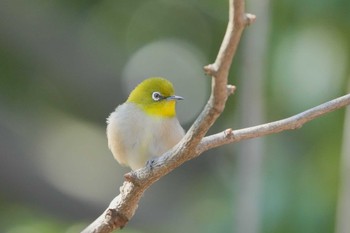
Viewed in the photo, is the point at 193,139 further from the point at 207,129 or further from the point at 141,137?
the point at 141,137

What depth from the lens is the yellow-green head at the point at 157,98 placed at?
13.1ft

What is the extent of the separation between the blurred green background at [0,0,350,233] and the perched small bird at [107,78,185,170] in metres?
1.25

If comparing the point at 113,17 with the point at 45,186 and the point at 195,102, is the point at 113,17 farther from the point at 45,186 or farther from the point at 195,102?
the point at 45,186

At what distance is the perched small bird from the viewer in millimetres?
3893

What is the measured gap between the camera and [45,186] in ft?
20.8

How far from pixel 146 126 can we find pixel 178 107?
117 inches

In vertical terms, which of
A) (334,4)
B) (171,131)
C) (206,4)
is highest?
(206,4)

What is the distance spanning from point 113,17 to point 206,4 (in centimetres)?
74

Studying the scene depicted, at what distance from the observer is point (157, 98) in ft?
13.3

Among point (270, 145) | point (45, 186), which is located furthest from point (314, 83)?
point (45, 186)

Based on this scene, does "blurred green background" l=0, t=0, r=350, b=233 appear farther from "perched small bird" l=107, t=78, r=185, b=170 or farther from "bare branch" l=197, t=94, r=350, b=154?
"bare branch" l=197, t=94, r=350, b=154

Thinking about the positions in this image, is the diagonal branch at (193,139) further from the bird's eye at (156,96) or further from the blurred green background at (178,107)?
the blurred green background at (178,107)

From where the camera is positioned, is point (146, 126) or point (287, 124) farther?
point (146, 126)

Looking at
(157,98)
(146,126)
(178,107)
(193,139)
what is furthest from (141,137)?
(178,107)
